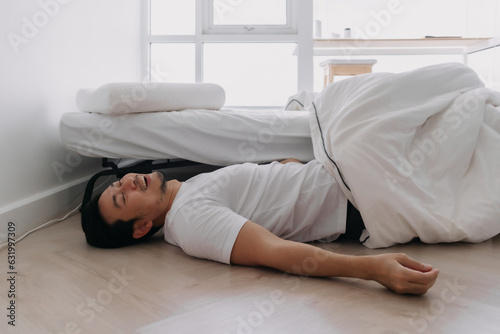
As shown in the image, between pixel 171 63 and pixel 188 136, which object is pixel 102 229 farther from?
pixel 171 63

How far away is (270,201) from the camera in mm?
1381

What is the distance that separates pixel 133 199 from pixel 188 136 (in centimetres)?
48

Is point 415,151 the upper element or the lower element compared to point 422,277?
upper

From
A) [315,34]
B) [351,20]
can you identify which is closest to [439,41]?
[351,20]

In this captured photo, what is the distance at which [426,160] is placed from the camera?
53.4 inches

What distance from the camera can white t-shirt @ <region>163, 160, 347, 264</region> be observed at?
1270 millimetres

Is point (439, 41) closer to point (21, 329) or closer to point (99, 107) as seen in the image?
point (99, 107)

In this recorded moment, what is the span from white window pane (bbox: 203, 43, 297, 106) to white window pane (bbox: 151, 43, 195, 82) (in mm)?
139

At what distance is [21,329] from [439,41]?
3.57 meters

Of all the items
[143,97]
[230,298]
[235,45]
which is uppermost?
[235,45]

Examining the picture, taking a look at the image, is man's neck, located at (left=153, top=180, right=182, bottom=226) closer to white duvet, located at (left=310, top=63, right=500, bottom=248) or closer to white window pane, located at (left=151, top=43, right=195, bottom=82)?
white duvet, located at (left=310, top=63, right=500, bottom=248)

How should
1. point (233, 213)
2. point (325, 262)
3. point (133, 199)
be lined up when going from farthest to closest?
point (133, 199) → point (233, 213) → point (325, 262)

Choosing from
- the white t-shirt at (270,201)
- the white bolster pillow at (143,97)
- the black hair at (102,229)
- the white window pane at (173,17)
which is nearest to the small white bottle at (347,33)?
the white window pane at (173,17)

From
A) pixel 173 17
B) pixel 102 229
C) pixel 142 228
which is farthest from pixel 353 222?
pixel 173 17
